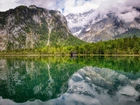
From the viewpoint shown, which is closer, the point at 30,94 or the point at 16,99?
the point at 16,99

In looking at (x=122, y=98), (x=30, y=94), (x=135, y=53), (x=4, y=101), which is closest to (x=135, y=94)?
(x=122, y=98)

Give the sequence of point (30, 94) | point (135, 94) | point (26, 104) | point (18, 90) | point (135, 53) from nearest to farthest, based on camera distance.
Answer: point (26, 104), point (135, 94), point (30, 94), point (18, 90), point (135, 53)

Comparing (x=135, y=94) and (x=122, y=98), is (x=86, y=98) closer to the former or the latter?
(x=122, y=98)

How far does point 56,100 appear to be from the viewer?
28031 mm

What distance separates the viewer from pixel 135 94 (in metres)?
30.3

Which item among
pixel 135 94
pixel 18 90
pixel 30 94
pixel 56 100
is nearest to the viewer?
pixel 56 100

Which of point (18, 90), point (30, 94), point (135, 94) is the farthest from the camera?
point (18, 90)

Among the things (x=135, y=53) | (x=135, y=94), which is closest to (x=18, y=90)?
(x=135, y=94)

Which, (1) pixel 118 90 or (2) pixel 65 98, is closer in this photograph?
(2) pixel 65 98

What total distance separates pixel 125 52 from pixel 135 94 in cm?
17187

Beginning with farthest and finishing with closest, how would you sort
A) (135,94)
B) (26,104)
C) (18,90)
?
(18,90), (135,94), (26,104)

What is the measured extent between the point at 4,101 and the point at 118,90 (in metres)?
17.0

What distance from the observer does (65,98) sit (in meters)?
29.0

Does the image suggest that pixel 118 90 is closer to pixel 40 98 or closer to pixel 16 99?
pixel 40 98
